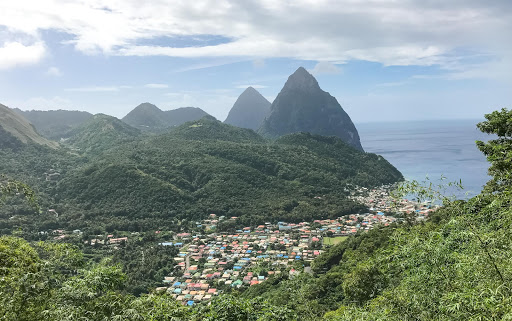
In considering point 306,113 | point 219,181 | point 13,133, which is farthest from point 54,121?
point 219,181

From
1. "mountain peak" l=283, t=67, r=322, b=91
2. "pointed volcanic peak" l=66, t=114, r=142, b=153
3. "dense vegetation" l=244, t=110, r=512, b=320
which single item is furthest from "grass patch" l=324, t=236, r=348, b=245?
"mountain peak" l=283, t=67, r=322, b=91

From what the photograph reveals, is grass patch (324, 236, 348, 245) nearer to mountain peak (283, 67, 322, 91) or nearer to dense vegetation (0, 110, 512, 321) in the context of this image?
dense vegetation (0, 110, 512, 321)

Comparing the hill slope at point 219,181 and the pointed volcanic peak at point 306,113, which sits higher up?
the pointed volcanic peak at point 306,113

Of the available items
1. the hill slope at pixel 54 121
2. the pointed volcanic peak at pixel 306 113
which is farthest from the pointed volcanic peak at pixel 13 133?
the pointed volcanic peak at pixel 306 113

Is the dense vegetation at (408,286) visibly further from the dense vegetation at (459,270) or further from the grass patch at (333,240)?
the grass patch at (333,240)

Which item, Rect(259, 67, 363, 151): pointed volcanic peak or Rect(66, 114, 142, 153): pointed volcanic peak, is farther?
Rect(259, 67, 363, 151): pointed volcanic peak

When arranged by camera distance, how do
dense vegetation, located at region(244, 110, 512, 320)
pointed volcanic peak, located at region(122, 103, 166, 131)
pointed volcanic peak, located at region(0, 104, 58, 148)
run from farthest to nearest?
pointed volcanic peak, located at region(122, 103, 166, 131) < pointed volcanic peak, located at region(0, 104, 58, 148) < dense vegetation, located at region(244, 110, 512, 320)
